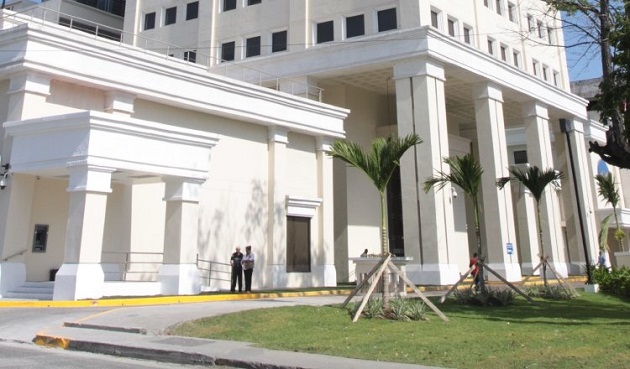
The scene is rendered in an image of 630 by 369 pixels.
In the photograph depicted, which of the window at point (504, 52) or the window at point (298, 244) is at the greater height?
the window at point (504, 52)

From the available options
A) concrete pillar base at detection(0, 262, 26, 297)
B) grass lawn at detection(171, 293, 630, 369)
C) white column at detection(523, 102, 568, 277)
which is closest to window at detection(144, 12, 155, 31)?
concrete pillar base at detection(0, 262, 26, 297)

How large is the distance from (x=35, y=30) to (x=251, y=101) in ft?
29.5

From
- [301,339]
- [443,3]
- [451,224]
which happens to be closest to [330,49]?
[443,3]

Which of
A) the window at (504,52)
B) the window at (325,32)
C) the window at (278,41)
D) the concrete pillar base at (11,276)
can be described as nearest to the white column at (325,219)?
the window at (325,32)

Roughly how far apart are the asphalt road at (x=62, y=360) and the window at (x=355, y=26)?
81.8 ft

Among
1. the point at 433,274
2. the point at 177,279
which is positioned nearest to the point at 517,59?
the point at 433,274

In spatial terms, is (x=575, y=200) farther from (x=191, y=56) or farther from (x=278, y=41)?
(x=191, y=56)

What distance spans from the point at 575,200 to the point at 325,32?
2270 centimetres

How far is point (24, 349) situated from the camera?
10008mm

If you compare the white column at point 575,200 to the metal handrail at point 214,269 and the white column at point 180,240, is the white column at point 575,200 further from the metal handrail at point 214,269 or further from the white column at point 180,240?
the white column at point 180,240

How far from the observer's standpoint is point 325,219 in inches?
1058

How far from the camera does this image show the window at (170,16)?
37.4 metres

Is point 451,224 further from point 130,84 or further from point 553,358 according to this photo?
point 553,358

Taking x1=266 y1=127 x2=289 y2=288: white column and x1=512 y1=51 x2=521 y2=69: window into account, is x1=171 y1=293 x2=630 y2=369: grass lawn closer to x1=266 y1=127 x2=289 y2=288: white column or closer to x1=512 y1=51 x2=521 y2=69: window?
x1=266 y1=127 x2=289 y2=288: white column
